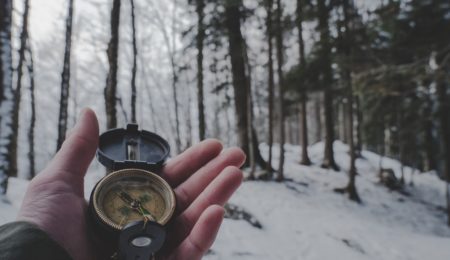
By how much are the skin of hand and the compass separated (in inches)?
4.7

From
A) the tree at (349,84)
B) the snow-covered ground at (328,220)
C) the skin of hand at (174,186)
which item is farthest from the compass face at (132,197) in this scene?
the tree at (349,84)

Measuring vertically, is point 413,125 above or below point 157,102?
below

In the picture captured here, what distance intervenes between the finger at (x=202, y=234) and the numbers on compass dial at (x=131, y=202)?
0.72 feet

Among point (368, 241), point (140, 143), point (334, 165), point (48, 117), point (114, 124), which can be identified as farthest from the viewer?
point (48, 117)

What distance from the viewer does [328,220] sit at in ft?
28.5

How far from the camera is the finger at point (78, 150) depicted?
191 cm

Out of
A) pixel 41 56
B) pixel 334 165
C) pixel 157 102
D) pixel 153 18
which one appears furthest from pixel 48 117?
pixel 334 165

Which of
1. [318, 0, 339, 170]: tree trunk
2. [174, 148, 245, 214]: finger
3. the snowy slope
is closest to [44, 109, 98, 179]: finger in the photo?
[174, 148, 245, 214]: finger

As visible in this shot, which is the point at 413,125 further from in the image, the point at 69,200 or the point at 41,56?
the point at 41,56

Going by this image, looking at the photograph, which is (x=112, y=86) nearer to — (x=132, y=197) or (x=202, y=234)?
(x=132, y=197)

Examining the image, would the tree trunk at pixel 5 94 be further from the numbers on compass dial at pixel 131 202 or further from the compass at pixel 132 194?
the numbers on compass dial at pixel 131 202

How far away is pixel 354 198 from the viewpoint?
40.5 feet

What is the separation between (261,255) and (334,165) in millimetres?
11761

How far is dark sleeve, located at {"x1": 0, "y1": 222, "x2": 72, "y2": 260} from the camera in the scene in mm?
1379
